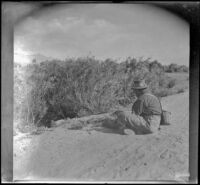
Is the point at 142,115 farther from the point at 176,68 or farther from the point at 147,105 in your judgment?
the point at 176,68

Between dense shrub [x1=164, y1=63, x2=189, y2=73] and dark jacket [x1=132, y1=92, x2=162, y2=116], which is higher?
dense shrub [x1=164, y1=63, x2=189, y2=73]

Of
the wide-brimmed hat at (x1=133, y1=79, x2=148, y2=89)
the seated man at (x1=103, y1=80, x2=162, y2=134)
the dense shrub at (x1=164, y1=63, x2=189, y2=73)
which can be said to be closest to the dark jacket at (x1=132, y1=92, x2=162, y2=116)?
the seated man at (x1=103, y1=80, x2=162, y2=134)

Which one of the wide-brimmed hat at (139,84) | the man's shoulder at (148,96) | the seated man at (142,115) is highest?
the wide-brimmed hat at (139,84)

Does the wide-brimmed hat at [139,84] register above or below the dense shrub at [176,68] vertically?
below

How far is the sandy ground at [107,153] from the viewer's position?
182 inches

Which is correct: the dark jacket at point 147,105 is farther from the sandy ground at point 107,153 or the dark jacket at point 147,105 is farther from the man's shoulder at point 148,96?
the sandy ground at point 107,153

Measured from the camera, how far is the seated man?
470cm

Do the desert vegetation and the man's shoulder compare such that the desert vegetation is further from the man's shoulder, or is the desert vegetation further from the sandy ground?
the sandy ground

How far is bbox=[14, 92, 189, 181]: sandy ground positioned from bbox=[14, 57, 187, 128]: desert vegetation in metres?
0.24

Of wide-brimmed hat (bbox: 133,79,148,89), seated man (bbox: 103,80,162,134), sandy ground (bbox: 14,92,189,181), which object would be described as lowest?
sandy ground (bbox: 14,92,189,181)

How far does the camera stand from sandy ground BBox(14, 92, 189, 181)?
4629mm

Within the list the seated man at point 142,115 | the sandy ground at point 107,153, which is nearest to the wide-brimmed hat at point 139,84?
the seated man at point 142,115

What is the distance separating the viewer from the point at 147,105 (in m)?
4.70

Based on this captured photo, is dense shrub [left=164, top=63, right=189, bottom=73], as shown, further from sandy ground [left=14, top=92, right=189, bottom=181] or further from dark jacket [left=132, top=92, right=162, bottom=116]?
dark jacket [left=132, top=92, right=162, bottom=116]
